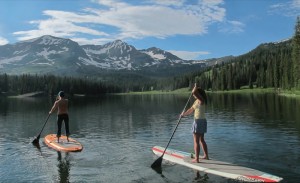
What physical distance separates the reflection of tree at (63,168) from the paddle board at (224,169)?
6.42m

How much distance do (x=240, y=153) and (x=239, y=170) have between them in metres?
6.95

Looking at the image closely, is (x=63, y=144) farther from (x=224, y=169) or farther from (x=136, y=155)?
(x=224, y=169)

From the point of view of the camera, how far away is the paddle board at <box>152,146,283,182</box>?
18.7 m

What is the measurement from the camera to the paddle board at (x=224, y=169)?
1872 centimetres

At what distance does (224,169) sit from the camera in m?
20.5

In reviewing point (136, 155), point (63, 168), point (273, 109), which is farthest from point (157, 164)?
point (273, 109)

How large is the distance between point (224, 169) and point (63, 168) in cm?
1007

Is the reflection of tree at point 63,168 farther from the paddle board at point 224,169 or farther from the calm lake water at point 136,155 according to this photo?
the paddle board at point 224,169

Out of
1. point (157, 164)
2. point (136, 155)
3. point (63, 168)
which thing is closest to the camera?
point (157, 164)

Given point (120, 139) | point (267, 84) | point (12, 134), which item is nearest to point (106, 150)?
point (120, 139)

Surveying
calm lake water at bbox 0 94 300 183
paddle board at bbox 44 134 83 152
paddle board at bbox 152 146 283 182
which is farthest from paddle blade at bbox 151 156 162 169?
paddle board at bbox 44 134 83 152

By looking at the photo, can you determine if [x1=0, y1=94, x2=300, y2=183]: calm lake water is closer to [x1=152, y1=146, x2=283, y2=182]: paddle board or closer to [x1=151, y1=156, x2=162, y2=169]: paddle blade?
[x1=152, y1=146, x2=283, y2=182]: paddle board

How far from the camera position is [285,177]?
19.8 metres

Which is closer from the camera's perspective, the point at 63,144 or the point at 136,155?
the point at 136,155
